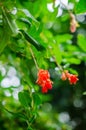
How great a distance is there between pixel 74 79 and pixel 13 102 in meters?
0.89

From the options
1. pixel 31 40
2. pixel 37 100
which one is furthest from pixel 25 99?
pixel 31 40

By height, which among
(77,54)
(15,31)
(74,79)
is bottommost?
(77,54)

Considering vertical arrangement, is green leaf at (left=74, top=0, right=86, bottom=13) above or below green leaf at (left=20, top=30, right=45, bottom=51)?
above

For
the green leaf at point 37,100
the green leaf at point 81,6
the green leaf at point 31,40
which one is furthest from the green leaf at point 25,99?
the green leaf at point 81,6

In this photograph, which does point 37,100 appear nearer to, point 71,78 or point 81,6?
point 71,78

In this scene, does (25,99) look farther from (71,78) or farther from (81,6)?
(81,6)

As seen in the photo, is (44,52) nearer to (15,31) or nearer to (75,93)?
(15,31)

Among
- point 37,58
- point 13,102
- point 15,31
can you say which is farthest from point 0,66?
point 15,31

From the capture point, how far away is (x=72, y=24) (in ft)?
3.48

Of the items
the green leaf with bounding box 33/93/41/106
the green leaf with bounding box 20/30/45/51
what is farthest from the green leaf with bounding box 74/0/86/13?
the green leaf with bounding box 33/93/41/106

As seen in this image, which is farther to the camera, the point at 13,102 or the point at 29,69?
the point at 13,102

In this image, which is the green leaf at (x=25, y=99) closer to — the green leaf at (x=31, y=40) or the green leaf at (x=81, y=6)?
the green leaf at (x=31, y=40)

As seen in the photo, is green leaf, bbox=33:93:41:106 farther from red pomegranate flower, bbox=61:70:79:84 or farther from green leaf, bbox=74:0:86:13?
green leaf, bbox=74:0:86:13

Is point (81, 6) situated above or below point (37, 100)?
above
